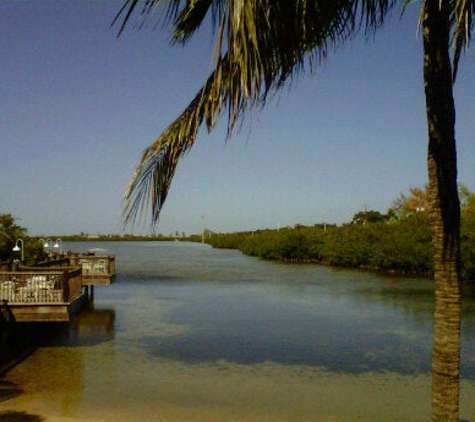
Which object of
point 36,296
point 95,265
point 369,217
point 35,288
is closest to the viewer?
point 36,296

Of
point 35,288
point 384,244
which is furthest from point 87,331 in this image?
point 384,244

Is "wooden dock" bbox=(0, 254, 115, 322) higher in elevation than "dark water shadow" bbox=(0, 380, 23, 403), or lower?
higher

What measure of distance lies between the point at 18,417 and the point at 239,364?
6524 mm

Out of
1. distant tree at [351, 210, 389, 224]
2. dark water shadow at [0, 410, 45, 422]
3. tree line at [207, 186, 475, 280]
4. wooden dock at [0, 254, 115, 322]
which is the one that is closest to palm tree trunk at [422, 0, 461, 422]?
dark water shadow at [0, 410, 45, 422]

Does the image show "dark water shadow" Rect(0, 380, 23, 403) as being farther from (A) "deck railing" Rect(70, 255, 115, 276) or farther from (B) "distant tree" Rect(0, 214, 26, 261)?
(B) "distant tree" Rect(0, 214, 26, 261)

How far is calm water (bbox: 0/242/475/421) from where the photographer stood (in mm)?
10594

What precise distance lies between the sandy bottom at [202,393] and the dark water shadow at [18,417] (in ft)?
0.05

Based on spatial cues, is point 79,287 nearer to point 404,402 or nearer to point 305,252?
point 404,402

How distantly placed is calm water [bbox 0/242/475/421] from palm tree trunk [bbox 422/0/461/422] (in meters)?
6.51

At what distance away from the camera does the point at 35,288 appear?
50.6ft

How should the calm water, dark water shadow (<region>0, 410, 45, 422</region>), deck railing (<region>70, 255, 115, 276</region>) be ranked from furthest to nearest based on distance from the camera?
deck railing (<region>70, 255, 115, 276</region>) < the calm water < dark water shadow (<region>0, 410, 45, 422</region>)

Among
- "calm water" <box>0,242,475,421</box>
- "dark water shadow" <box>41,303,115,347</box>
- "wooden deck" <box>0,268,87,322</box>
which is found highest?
"wooden deck" <box>0,268,87,322</box>

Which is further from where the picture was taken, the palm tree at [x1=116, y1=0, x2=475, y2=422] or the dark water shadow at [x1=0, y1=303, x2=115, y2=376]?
the dark water shadow at [x1=0, y1=303, x2=115, y2=376]

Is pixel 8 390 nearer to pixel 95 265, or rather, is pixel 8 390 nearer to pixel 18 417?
pixel 18 417
